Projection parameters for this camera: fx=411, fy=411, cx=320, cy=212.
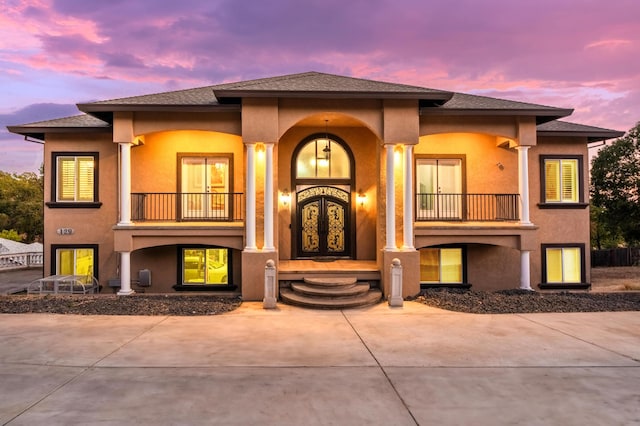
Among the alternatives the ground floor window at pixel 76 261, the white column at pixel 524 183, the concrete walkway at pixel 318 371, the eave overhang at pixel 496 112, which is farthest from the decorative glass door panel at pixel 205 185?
the white column at pixel 524 183

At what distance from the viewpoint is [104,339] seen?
7371 mm

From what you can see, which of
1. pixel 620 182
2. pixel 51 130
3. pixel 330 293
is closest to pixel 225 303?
pixel 330 293

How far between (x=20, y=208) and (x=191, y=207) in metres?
24.9

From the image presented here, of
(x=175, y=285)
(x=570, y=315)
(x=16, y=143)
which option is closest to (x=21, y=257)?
(x=175, y=285)

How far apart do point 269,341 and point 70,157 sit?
33.1ft

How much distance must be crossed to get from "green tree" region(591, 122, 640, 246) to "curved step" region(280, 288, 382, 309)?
1498 centimetres

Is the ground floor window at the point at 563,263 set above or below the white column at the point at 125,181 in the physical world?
below

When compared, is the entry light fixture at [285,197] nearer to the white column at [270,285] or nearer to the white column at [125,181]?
the white column at [270,285]

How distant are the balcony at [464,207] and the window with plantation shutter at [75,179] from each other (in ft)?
35.3

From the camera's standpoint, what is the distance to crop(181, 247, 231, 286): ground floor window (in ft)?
44.0

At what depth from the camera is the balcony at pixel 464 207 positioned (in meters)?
13.8

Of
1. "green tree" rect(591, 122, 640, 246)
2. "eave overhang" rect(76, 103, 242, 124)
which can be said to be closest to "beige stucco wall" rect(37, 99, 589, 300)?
"eave overhang" rect(76, 103, 242, 124)

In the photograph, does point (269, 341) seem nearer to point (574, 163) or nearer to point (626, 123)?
point (574, 163)

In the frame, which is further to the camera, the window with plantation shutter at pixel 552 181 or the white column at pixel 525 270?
the window with plantation shutter at pixel 552 181
